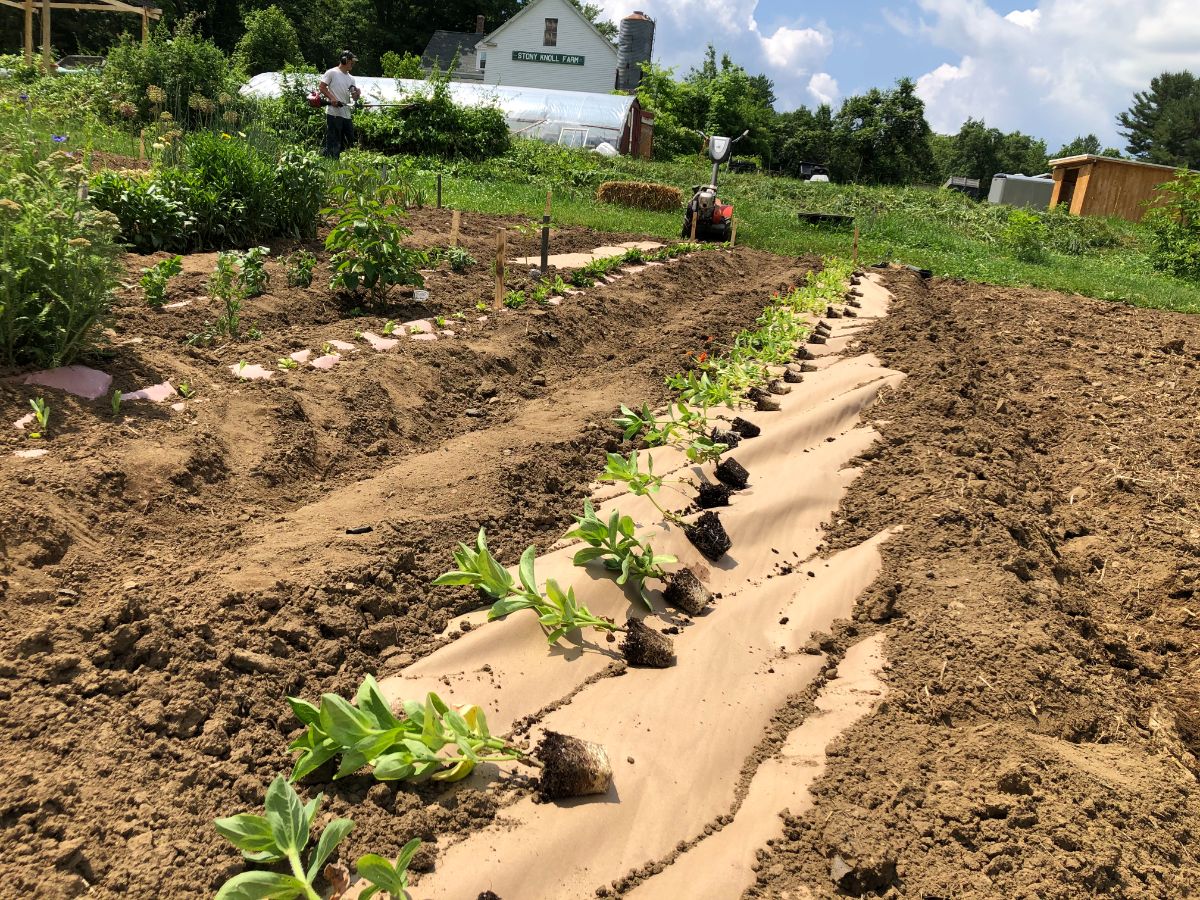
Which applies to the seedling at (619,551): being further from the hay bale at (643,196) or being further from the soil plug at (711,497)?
the hay bale at (643,196)

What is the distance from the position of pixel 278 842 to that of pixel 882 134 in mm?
40412

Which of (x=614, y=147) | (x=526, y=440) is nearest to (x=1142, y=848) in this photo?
(x=526, y=440)

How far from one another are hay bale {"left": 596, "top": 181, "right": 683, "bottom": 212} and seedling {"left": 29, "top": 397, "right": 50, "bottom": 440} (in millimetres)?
15496

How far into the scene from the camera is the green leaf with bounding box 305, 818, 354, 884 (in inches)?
71.1

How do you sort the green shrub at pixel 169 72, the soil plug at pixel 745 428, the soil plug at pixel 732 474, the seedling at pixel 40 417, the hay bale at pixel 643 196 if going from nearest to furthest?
1. the seedling at pixel 40 417
2. the soil plug at pixel 732 474
3. the soil plug at pixel 745 428
4. the green shrub at pixel 169 72
5. the hay bale at pixel 643 196

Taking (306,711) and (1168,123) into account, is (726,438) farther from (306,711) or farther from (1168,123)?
(1168,123)

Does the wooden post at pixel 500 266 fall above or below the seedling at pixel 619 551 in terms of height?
above

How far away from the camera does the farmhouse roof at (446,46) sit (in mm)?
42312

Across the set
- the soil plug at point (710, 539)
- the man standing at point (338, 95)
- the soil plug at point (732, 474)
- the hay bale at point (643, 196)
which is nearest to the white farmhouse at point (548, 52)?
the hay bale at point (643, 196)

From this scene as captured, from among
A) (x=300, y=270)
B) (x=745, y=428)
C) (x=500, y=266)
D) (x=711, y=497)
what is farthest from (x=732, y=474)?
(x=300, y=270)

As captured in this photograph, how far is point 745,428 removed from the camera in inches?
188

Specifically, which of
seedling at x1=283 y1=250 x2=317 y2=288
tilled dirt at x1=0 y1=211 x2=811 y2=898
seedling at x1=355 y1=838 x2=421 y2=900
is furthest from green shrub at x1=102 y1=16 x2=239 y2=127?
seedling at x1=355 y1=838 x2=421 y2=900

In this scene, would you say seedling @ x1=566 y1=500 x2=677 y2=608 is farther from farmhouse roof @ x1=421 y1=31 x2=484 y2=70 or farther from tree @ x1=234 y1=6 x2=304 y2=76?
farmhouse roof @ x1=421 y1=31 x2=484 y2=70

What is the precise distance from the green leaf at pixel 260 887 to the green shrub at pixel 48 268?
303 centimetres
